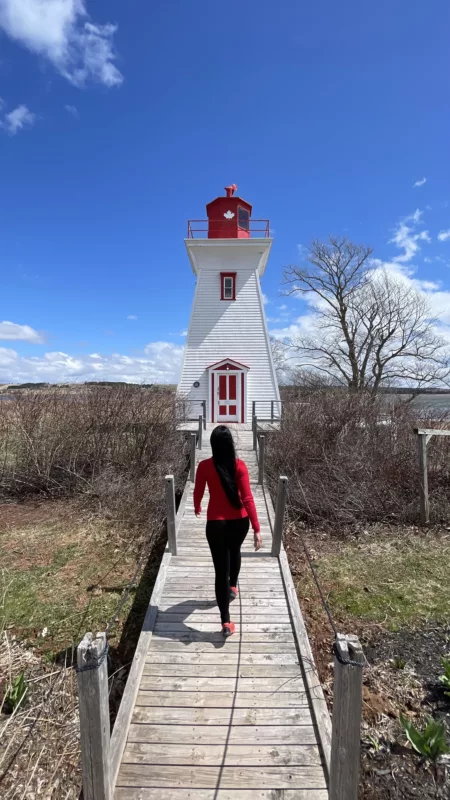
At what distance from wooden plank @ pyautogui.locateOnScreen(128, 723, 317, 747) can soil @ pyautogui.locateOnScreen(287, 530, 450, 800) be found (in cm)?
70

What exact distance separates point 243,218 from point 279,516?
15878 mm

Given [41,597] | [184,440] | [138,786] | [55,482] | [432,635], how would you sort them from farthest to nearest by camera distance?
[184,440]
[55,482]
[41,597]
[432,635]
[138,786]

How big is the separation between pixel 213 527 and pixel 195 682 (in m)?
1.30

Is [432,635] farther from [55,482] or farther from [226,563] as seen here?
[55,482]

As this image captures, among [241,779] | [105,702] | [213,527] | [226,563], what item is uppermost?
[213,527]

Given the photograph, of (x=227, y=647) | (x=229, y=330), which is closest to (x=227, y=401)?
(x=229, y=330)

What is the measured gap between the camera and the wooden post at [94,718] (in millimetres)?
2178

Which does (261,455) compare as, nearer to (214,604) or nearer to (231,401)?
(214,604)

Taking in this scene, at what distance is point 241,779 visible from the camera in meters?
2.74

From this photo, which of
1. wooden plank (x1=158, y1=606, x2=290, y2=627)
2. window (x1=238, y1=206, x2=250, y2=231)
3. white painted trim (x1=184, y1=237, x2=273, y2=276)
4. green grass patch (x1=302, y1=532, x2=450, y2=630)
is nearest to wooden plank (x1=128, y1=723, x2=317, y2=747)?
wooden plank (x1=158, y1=606, x2=290, y2=627)

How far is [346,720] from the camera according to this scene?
2311 mm

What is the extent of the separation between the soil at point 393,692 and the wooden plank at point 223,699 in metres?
0.74

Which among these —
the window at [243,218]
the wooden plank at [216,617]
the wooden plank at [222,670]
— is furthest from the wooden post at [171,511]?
the window at [243,218]

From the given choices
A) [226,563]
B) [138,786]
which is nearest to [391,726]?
[226,563]
